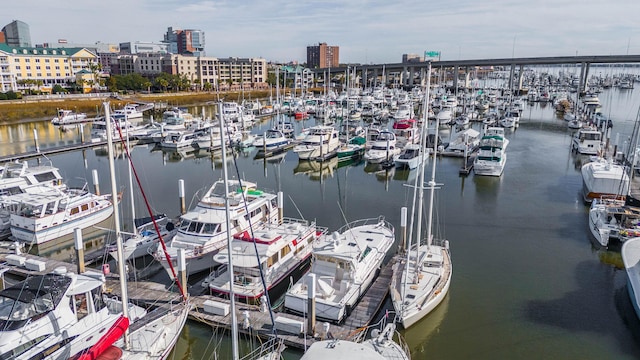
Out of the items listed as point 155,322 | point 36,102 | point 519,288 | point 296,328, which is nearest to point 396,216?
point 519,288

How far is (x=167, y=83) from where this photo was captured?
381 feet

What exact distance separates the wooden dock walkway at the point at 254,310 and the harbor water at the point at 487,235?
20.2 inches

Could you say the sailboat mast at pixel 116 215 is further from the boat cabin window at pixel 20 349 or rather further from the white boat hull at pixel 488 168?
the white boat hull at pixel 488 168

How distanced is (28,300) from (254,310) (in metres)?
7.36

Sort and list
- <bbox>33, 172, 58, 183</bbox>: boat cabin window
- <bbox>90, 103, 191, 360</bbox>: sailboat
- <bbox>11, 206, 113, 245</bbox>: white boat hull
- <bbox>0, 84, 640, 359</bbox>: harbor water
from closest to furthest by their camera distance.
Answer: <bbox>90, 103, 191, 360</bbox>: sailboat
<bbox>0, 84, 640, 359</bbox>: harbor water
<bbox>11, 206, 113, 245</bbox>: white boat hull
<bbox>33, 172, 58, 183</bbox>: boat cabin window

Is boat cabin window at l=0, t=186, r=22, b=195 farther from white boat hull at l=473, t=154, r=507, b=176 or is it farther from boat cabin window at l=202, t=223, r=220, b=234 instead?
white boat hull at l=473, t=154, r=507, b=176

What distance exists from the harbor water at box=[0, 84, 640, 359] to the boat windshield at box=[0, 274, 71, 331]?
182 inches

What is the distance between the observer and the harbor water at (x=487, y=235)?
1656cm

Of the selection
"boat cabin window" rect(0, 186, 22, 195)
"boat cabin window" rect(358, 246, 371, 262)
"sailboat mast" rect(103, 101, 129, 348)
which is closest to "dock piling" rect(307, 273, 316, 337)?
"boat cabin window" rect(358, 246, 371, 262)

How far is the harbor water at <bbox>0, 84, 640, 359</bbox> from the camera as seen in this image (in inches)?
652

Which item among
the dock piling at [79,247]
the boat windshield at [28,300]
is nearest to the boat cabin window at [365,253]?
the boat windshield at [28,300]

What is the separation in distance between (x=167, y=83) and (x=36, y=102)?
1477 inches

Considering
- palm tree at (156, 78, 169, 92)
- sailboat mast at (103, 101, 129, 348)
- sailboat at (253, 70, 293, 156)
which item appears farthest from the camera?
palm tree at (156, 78, 169, 92)

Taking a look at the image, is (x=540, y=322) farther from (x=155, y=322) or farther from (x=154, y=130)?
(x=154, y=130)
